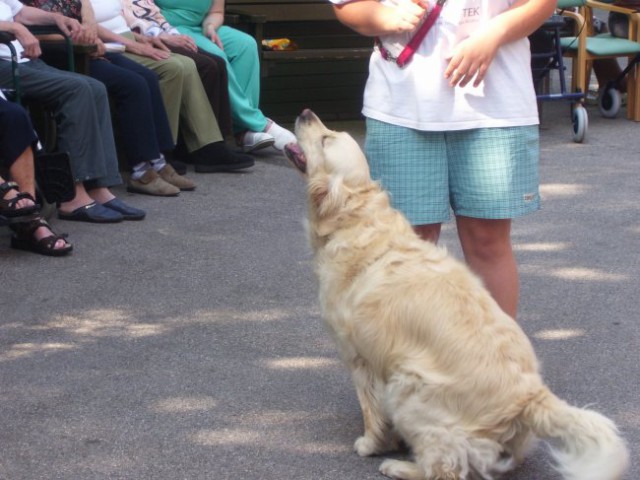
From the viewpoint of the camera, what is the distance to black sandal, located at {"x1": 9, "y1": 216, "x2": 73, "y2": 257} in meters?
6.05

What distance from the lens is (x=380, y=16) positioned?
3.78 meters

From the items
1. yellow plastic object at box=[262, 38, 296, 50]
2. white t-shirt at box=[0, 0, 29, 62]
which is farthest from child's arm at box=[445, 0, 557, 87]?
yellow plastic object at box=[262, 38, 296, 50]

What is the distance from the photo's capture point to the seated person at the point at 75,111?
21.3 ft

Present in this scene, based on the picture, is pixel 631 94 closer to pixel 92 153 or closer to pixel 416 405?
pixel 92 153

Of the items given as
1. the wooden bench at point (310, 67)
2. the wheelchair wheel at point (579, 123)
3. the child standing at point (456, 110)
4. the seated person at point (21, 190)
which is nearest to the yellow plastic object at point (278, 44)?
the wooden bench at point (310, 67)

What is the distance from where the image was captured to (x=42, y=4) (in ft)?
22.9

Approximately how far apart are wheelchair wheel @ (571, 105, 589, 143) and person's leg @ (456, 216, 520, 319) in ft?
17.6

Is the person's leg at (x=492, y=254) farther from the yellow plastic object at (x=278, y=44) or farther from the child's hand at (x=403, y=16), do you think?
the yellow plastic object at (x=278, y=44)

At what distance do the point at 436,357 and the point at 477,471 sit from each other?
1.20 feet

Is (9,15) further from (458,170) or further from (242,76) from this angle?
(458,170)

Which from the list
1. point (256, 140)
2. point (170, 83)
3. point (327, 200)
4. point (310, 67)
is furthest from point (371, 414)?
→ point (310, 67)

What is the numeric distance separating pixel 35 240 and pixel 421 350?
126 inches

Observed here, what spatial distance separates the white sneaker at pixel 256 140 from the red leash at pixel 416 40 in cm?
455

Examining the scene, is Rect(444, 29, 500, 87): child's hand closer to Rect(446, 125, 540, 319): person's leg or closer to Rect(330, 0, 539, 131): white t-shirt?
Rect(330, 0, 539, 131): white t-shirt
